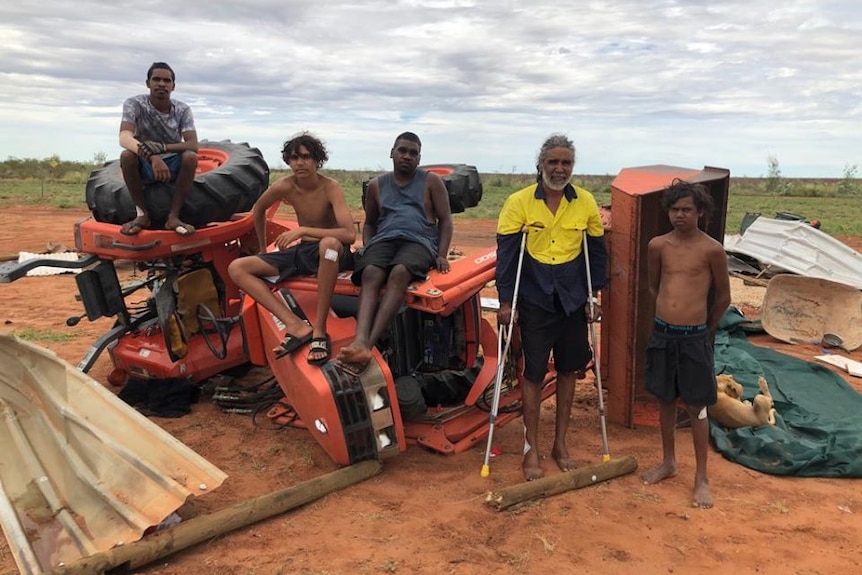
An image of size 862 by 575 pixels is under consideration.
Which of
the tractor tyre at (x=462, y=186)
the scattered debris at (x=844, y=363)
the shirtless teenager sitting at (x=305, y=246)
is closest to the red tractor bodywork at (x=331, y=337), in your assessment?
the shirtless teenager sitting at (x=305, y=246)

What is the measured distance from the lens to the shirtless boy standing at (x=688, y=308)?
4.13 meters

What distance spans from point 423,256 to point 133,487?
2.22 metres

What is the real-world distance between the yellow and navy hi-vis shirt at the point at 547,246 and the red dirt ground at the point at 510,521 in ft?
3.86

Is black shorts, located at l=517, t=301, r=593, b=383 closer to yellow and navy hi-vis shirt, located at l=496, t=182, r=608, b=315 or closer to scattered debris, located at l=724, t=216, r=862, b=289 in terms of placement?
yellow and navy hi-vis shirt, located at l=496, t=182, r=608, b=315

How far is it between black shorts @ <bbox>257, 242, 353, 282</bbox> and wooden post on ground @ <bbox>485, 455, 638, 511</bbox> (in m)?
1.94

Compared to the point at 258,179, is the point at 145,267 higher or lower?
lower

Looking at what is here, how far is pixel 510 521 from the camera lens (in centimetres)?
389

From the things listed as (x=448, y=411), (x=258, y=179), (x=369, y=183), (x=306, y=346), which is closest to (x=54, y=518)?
(x=306, y=346)

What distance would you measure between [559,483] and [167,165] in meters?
3.87

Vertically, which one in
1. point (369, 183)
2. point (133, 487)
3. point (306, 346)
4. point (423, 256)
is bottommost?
point (133, 487)

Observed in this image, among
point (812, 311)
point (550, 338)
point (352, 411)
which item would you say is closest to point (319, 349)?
point (352, 411)

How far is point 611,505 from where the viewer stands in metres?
4.11

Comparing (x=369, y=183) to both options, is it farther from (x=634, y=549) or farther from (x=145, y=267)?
(x=634, y=549)

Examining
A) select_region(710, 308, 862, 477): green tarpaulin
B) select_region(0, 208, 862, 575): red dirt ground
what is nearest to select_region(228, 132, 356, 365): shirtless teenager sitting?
A: select_region(0, 208, 862, 575): red dirt ground
